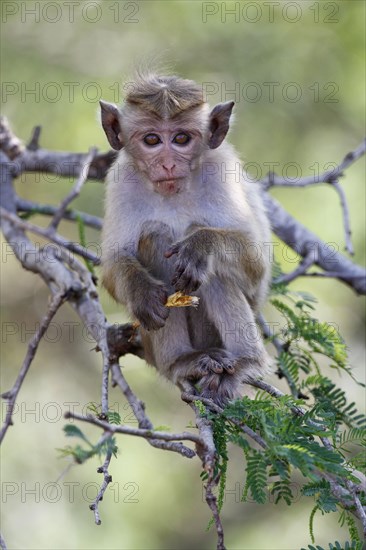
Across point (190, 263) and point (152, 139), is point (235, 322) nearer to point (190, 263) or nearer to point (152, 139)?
point (190, 263)

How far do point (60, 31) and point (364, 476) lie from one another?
27.0 ft

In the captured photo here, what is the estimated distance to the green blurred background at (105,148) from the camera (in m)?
10.2

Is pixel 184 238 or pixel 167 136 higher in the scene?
pixel 167 136

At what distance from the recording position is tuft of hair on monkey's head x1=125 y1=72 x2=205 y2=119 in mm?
5891

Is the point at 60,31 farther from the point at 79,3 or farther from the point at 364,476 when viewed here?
the point at 364,476

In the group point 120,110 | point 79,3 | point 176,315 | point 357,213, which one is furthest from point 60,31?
point 176,315

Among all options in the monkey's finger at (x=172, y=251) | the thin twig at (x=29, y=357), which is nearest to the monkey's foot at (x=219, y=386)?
the monkey's finger at (x=172, y=251)

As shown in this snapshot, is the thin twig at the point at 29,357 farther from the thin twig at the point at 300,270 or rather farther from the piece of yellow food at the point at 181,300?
the thin twig at the point at 300,270

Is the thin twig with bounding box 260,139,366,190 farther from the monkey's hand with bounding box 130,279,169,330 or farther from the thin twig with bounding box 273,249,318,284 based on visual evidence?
the monkey's hand with bounding box 130,279,169,330

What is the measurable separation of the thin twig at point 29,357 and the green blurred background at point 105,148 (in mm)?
5046

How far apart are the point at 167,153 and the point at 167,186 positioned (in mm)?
226

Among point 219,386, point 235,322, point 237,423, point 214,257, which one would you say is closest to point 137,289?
point 214,257

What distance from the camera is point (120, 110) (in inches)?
245

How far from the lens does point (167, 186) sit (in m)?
5.87
